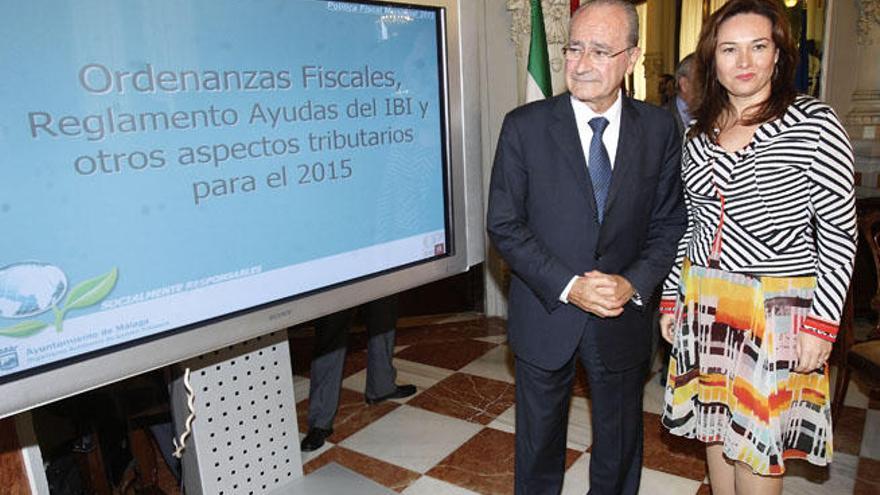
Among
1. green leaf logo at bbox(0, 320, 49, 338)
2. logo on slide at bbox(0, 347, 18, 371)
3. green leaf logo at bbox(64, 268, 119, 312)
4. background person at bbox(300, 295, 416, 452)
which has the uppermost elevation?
green leaf logo at bbox(64, 268, 119, 312)

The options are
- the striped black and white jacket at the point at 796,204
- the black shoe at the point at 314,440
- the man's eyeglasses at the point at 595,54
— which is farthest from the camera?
the black shoe at the point at 314,440

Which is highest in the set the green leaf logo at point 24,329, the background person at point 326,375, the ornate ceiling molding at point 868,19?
the ornate ceiling molding at point 868,19

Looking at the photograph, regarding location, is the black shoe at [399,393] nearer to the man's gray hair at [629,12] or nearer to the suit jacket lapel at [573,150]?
the suit jacket lapel at [573,150]

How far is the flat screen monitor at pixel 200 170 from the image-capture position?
968mm

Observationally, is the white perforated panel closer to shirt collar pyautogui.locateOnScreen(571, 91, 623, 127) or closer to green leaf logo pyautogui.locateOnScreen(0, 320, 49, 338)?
green leaf logo pyautogui.locateOnScreen(0, 320, 49, 338)

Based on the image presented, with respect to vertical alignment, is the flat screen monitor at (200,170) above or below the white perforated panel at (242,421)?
above

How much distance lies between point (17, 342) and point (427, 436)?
2.03m

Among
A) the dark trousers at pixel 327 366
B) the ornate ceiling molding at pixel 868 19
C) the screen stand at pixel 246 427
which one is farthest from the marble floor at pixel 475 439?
the ornate ceiling molding at pixel 868 19

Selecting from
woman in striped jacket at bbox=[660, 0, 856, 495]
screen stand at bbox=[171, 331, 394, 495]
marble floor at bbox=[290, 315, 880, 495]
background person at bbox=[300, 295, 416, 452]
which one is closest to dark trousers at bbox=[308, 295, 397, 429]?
background person at bbox=[300, 295, 416, 452]

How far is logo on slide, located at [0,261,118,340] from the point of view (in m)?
0.96

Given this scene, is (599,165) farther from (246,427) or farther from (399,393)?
(399,393)

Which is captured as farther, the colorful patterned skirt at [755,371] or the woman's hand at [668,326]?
the woman's hand at [668,326]

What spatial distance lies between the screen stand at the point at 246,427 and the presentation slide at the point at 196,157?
42cm

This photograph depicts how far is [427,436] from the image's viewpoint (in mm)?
2793
